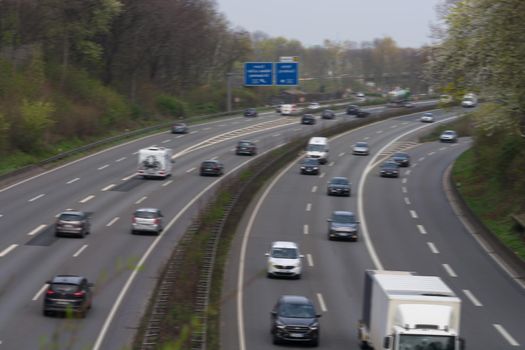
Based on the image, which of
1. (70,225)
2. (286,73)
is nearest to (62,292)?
(70,225)

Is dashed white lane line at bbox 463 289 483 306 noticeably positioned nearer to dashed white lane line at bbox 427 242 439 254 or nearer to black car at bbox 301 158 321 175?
dashed white lane line at bbox 427 242 439 254

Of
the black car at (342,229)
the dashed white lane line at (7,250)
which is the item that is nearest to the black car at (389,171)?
the black car at (342,229)

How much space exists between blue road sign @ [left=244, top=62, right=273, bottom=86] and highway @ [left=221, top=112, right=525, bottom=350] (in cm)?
708

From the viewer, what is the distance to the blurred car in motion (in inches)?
3378

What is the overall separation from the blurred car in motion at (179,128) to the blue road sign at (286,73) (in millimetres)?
18374

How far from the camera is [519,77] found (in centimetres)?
3519

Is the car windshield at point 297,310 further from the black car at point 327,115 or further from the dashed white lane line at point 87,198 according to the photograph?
the black car at point 327,115

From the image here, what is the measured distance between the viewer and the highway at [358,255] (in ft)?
89.1

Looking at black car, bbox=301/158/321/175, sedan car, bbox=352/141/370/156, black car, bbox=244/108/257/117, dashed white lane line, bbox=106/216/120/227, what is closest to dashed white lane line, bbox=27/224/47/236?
dashed white lane line, bbox=106/216/120/227

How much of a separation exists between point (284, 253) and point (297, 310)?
10135 mm

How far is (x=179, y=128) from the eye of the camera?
86000 mm

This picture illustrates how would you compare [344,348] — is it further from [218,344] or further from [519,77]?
[519,77]

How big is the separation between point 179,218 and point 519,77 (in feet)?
64.9

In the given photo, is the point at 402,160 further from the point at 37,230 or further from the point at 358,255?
the point at 37,230
